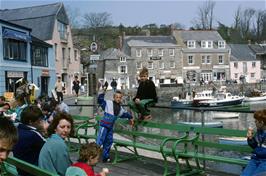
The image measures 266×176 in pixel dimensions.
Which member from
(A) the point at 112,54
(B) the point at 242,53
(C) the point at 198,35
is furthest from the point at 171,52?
(B) the point at 242,53

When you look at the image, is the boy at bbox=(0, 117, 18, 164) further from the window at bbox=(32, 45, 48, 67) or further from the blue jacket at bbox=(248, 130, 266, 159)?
the window at bbox=(32, 45, 48, 67)

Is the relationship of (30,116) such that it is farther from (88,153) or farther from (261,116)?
(261,116)

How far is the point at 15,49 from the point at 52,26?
505 inches

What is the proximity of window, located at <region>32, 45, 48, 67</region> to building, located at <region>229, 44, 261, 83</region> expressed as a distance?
47.5 meters

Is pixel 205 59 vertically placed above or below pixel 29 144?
above

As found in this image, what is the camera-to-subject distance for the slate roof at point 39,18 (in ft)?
160

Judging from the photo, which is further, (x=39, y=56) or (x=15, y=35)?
(x=39, y=56)

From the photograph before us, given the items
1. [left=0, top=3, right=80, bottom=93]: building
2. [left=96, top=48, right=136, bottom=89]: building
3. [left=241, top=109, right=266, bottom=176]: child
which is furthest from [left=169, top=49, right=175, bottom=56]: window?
[left=241, top=109, right=266, bottom=176]: child

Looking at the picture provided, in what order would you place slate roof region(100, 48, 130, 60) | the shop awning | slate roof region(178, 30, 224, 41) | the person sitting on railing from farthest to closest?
slate roof region(178, 30, 224, 41) → slate roof region(100, 48, 130, 60) → the shop awning → the person sitting on railing

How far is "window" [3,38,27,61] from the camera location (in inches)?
1361

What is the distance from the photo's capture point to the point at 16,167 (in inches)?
177

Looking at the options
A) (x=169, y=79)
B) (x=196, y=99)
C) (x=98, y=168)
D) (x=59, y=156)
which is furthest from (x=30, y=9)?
(x=59, y=156)

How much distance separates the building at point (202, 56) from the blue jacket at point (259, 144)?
73382 mm

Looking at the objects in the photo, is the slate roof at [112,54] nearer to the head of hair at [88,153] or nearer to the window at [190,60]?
the window at [190,60]
